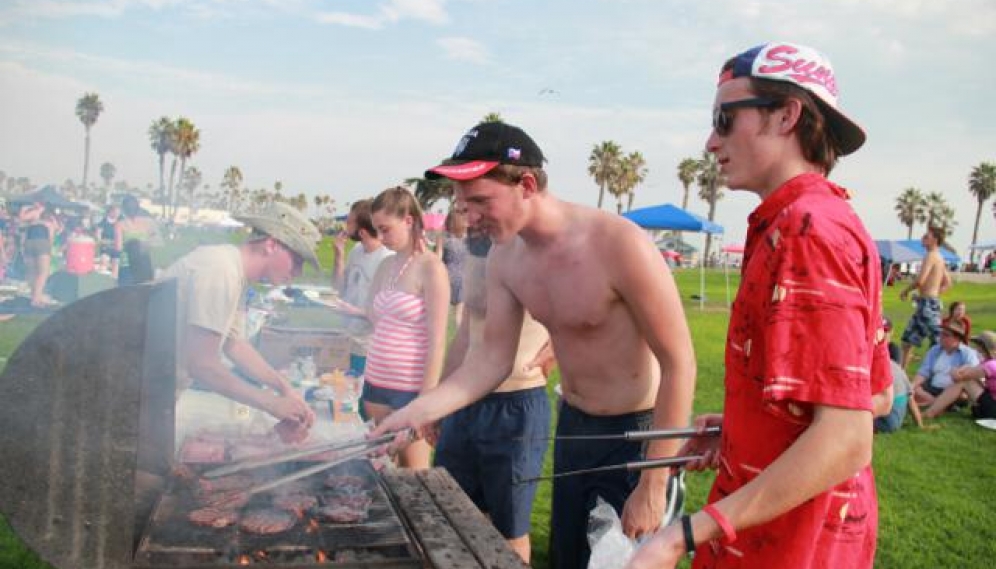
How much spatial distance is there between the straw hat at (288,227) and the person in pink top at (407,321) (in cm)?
60

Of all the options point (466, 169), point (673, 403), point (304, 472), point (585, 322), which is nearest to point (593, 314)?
point (585, 322)

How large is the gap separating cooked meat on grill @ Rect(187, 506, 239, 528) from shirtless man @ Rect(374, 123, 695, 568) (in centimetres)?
74

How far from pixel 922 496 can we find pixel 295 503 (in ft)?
18.3

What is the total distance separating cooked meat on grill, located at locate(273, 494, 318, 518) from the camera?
3.01m

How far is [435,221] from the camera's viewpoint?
24.7 m

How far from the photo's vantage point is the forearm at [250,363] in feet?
15.1

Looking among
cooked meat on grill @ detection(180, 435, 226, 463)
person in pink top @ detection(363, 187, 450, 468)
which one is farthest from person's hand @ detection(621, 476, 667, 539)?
person in pink top @ detection(363, 187, 450, 468)

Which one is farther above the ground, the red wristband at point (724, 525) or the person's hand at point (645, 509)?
the red wristband at point (724, 525)

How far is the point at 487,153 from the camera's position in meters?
2.97

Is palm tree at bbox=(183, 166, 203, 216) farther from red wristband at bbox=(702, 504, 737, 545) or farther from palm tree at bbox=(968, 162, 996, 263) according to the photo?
palm tree at bbox=(968, 162, 996, 263)

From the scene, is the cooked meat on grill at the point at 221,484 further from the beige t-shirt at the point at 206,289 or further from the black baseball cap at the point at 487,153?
the black baseball cap at the point at 487,153

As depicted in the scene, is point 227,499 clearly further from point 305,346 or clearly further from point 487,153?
point 305,346

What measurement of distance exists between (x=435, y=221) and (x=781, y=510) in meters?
23.5

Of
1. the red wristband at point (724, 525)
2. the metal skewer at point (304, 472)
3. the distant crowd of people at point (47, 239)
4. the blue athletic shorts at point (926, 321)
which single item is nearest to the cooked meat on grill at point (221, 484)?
the metal skewer at point (304, 472)
